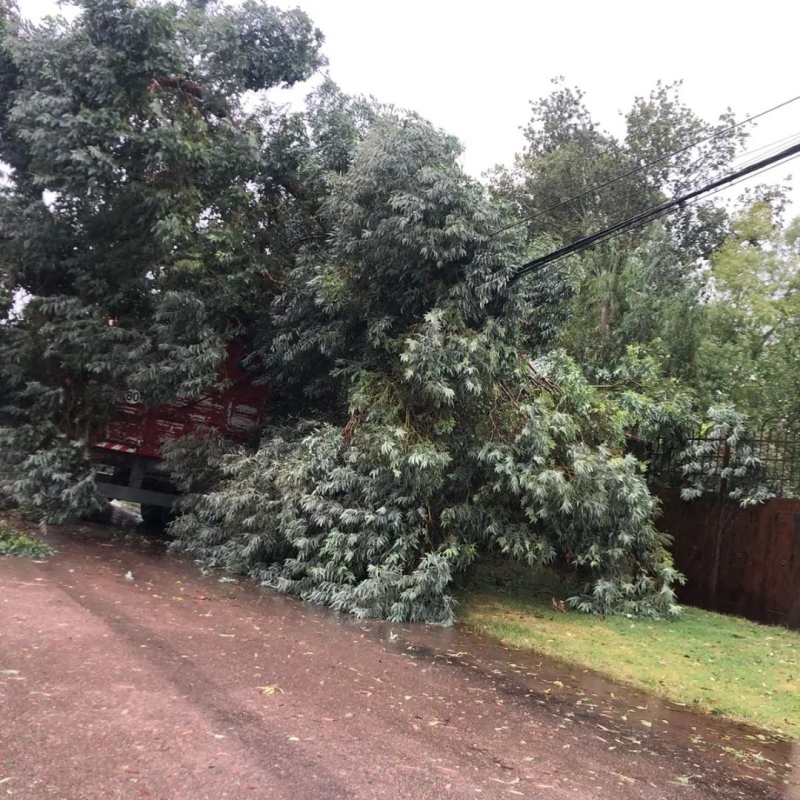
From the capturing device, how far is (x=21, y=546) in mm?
8500

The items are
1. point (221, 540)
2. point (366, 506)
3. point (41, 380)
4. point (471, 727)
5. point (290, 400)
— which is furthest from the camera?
point (290, 400)

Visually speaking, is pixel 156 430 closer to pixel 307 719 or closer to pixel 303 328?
pixel 303 328

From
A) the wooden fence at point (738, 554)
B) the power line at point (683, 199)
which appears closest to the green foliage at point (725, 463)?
the wooden fence at point (738, 554)

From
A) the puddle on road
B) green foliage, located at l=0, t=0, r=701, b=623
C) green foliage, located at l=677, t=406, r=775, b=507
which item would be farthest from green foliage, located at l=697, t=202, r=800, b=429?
the puddle on road

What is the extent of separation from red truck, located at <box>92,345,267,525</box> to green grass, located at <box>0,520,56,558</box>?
85.7 inches

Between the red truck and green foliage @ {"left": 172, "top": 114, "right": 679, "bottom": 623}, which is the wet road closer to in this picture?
green foliage @ {"left": 172, "top": 114, "right": 679, "bottom": 623}

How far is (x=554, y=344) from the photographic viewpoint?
11430 millimetres

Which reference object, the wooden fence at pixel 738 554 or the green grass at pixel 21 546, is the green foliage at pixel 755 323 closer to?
the wooden fence at pixel 738 554

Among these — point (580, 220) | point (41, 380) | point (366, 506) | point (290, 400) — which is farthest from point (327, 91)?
point (580, 220)

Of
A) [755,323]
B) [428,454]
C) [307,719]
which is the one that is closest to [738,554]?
[428,454]

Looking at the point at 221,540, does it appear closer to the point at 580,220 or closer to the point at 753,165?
the point at 753,165

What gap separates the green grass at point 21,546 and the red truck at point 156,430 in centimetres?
218

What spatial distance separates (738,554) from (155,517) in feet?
32.4

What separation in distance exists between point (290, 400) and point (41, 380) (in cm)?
374
